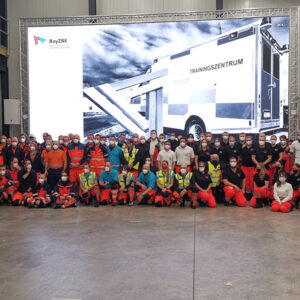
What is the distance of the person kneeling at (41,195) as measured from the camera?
9.81 m

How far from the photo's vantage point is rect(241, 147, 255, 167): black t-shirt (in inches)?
419

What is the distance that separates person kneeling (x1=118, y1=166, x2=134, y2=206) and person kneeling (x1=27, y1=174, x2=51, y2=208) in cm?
183

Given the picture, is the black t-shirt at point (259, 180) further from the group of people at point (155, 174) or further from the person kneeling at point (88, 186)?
the person kneeling at point (88, 186)

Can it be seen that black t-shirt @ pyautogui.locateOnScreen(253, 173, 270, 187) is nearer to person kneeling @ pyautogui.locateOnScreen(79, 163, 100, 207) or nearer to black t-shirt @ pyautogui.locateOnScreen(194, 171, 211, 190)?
black t-shirt @ pyautogui.locateOnScreen(194, 171, 211, 190)

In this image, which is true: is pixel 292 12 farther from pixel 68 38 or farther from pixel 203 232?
pixel 203 232

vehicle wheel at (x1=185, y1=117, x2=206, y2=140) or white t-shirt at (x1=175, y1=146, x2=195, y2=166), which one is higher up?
vehicle wheel at (x1=185, y1=117, x2=206, y2=140)

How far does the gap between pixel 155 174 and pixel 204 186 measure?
1.36 m

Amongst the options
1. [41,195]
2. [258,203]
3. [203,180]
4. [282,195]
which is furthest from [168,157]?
[41,195]

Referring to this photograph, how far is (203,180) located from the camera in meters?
10.0

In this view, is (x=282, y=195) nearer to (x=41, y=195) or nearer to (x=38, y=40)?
(x=41, y=195)

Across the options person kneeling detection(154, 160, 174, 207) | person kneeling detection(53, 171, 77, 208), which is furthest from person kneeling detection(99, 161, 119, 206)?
person kneeling detection(154, 160, 174, 207)

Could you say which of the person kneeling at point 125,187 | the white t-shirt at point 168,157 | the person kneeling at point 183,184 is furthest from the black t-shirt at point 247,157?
the person kneeling at point 125,187

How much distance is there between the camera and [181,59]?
553 inches

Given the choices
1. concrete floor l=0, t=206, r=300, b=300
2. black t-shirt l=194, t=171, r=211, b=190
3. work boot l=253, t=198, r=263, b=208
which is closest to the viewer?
concrete floor l=0, t=206, r=300, b=300
